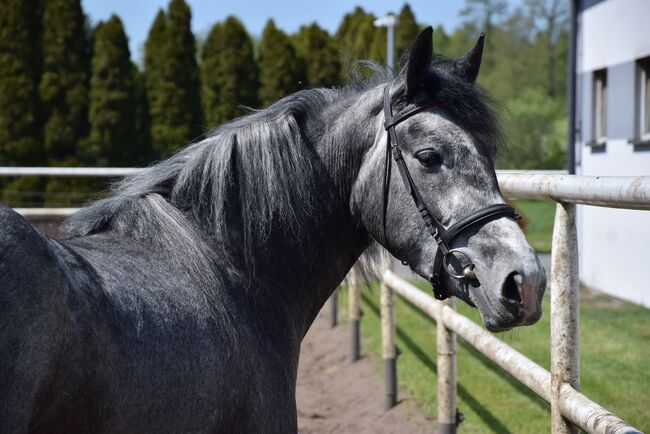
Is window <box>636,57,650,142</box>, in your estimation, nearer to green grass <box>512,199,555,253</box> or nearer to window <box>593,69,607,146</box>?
window <box>593,69,607,146</box>

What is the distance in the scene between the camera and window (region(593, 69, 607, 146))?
1080 centimetres

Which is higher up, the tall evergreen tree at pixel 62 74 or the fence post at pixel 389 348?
the tall evergreen tree at pixel 62 74

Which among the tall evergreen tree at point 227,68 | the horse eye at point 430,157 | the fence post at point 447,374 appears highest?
the tall evergreen tree at point 227,68

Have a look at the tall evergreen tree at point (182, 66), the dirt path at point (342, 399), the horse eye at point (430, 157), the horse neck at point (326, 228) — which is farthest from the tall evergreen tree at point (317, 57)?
the horse eye at point (430, 157)

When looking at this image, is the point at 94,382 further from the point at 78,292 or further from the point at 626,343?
the point at 626,343

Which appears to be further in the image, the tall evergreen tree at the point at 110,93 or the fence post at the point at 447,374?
the tall evergreen tree at the point at 110,93

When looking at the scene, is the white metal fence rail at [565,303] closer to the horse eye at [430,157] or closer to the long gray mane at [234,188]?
the long gray mane at [234,188]

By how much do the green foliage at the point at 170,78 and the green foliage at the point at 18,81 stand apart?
330 cm

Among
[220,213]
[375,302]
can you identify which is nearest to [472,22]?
[375,302]

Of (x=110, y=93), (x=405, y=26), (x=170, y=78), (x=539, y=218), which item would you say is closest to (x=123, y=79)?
(x=110, y=93)

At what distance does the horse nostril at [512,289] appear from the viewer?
229cm

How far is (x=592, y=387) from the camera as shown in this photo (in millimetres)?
4375

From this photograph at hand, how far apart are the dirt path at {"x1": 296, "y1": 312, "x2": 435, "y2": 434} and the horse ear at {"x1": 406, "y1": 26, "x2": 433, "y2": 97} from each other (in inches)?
117

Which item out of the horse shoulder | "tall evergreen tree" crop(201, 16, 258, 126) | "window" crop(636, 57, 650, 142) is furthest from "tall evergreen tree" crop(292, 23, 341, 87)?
the horse shoulder
